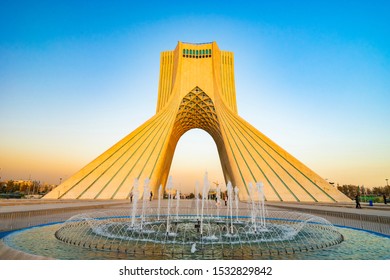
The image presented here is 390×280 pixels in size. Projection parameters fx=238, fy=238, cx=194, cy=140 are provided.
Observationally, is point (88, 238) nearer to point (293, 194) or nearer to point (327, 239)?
point (327, 239)

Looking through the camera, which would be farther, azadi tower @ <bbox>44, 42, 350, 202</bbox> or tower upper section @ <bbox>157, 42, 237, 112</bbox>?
tower upper section @ <bbox>157, 42, 237, 112</bbox>

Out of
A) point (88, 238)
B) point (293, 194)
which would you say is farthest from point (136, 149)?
point (88, 238)

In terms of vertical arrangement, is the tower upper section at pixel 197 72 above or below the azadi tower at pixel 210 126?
above

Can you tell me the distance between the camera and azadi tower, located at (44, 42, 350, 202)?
1324 cm

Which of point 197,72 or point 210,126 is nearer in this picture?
point 197,72

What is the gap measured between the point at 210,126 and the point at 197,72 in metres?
5.43

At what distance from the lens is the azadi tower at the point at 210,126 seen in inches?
521

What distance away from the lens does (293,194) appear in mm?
12852

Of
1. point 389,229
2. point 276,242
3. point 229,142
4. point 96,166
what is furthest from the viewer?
point 229,142

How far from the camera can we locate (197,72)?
21609 mm

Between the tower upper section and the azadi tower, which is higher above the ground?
the tower upper section

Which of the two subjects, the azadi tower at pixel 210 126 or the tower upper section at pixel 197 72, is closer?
the azadi tower at pixel 210 126

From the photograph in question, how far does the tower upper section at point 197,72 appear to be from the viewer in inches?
817
